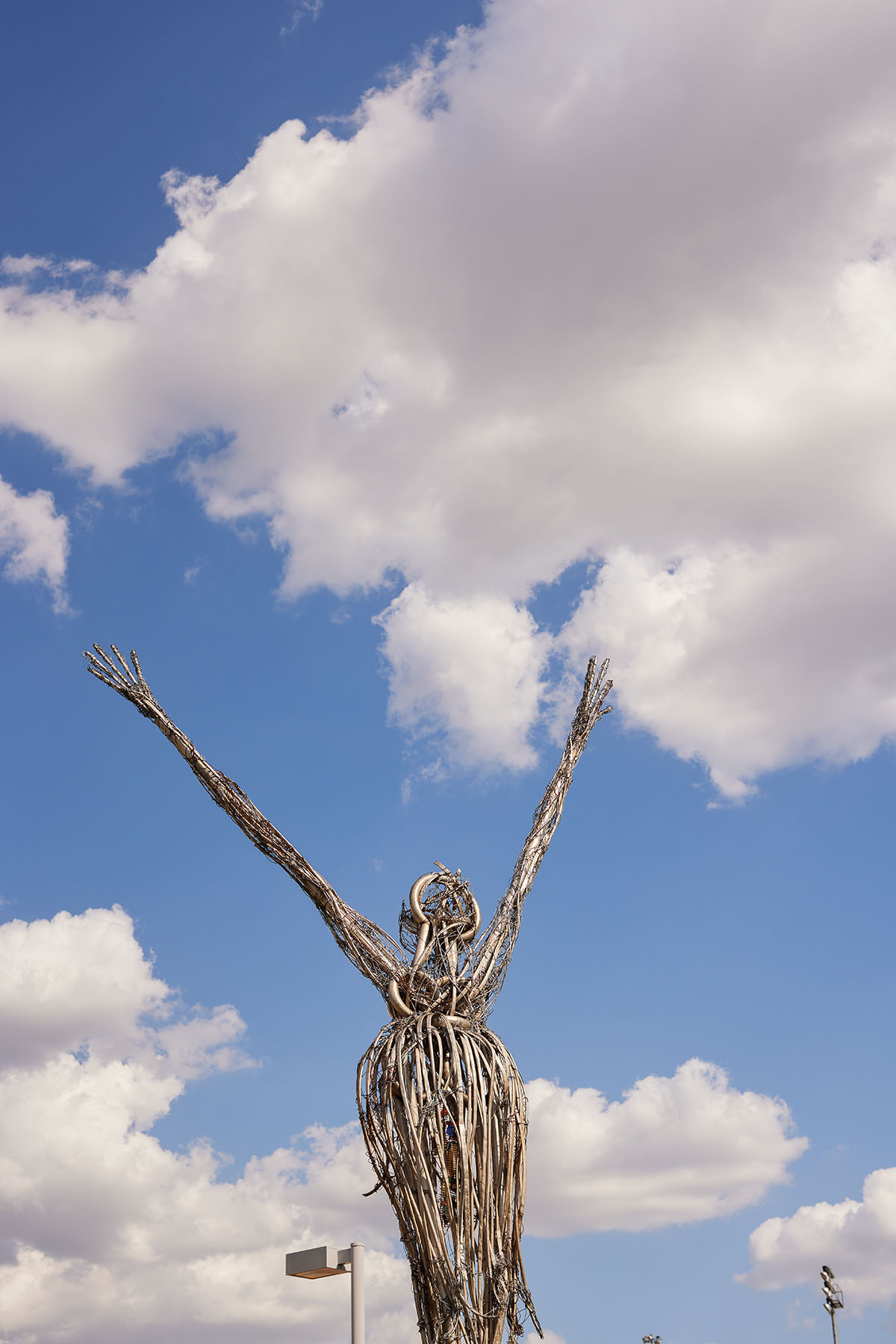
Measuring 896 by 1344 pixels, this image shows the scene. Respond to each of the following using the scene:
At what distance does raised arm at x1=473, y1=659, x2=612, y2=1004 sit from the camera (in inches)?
548

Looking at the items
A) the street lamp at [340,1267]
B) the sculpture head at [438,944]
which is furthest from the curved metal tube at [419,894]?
the street lamp at [340,1267]

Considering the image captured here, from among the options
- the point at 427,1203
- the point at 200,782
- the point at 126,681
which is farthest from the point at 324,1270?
the point at 126,681

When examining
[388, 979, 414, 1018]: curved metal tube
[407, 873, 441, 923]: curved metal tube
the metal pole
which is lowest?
the metal pole

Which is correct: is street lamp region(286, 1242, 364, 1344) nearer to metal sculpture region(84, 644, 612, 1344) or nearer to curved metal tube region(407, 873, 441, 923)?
metal sculpture region(84, 644, 612, 1344)

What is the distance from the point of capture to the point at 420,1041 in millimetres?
12453

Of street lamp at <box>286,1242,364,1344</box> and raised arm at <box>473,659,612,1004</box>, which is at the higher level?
raised arm at <box>473,659,612,1004</box>

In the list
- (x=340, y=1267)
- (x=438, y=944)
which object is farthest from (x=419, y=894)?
(x=340, y=1267)

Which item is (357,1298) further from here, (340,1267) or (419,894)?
(419,894)

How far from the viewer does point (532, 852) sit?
15.1 meters

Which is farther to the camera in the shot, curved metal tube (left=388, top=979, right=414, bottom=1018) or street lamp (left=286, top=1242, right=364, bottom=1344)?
curved metal tube (left=388, top=979, right=414, bottom=1018)

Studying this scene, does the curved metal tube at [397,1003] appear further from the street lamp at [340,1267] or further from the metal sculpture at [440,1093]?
the street lamp at [340,1267]

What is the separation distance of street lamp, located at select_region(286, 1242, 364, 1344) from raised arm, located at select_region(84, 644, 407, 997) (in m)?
2.76

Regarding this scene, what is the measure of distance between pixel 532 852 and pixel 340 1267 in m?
5.42

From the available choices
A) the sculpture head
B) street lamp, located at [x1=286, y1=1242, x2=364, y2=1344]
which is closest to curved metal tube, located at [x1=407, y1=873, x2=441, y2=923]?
the sculpture head
